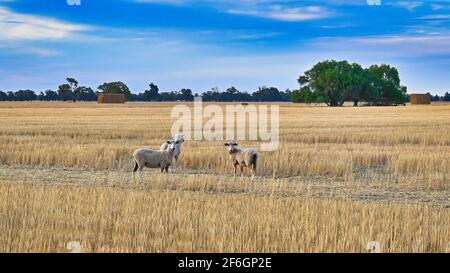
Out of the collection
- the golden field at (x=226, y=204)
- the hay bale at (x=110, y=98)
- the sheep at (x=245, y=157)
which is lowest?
the golden field at (x=226, y=204)

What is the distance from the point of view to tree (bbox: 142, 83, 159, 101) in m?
Result: 158

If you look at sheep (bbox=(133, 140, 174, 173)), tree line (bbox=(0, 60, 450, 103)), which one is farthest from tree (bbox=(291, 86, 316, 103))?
sheep (bbox=(133, 140, 174, 173))

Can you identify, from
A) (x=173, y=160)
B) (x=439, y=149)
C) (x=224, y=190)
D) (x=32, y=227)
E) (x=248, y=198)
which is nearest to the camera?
(x=32, y=227)

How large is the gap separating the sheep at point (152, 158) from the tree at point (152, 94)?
141 m

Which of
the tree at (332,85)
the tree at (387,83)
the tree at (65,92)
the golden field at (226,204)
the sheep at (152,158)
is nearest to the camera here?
the golden field at (226,204)

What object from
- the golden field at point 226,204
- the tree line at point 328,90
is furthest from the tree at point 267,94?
the golden field at point 226,204

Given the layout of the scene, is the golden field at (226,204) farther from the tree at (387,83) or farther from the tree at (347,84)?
the tree at (387,83)

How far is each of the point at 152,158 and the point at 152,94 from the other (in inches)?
5626

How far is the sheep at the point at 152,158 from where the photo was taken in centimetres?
1744

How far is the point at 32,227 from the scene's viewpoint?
931cm

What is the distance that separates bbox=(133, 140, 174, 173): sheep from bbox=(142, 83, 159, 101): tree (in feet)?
463

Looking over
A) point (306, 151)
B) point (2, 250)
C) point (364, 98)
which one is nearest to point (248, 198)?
point (2, 250)

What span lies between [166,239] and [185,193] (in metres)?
4.78
